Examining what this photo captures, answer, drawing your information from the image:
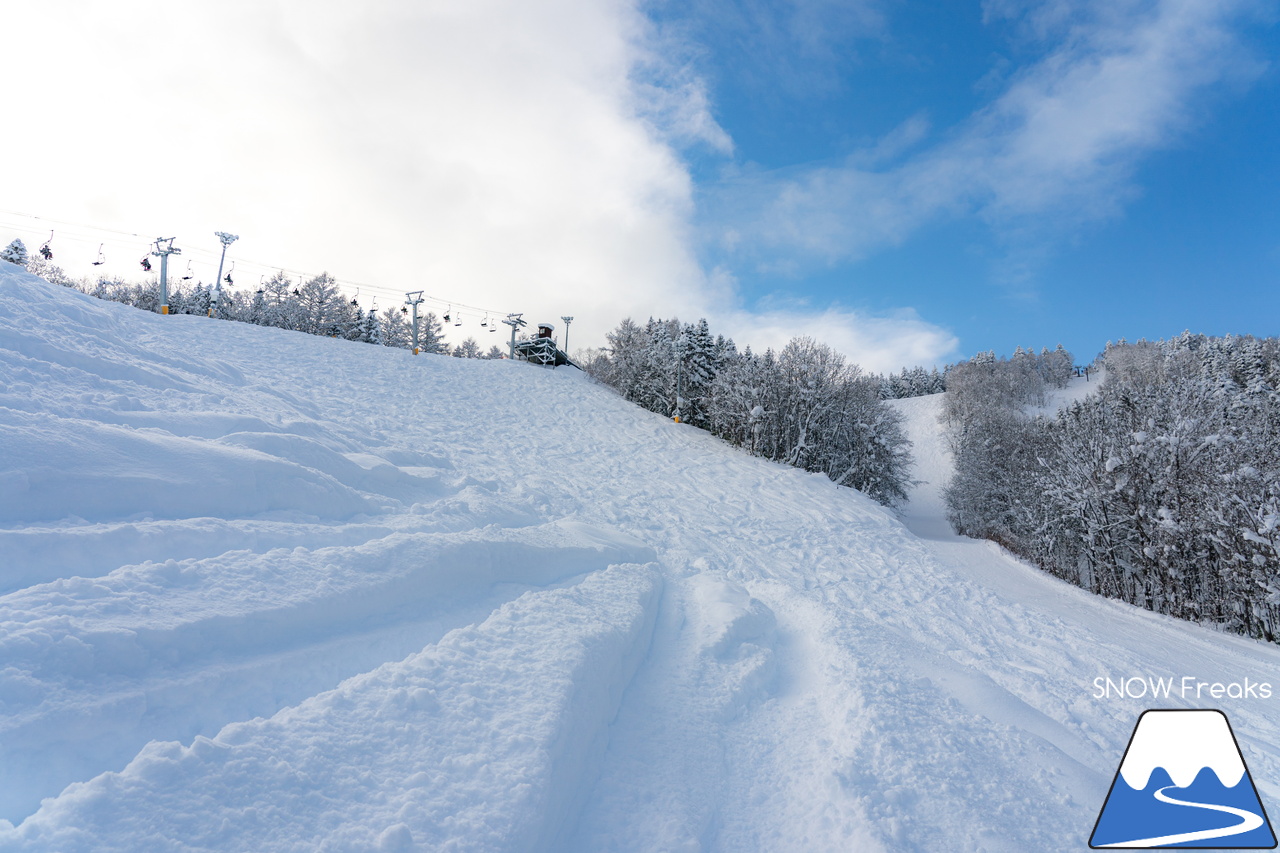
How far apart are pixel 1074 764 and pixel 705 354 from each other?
26818 mm

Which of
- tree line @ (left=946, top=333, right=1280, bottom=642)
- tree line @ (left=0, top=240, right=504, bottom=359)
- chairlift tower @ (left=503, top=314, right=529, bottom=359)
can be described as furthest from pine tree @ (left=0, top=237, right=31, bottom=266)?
tree line @ (left=946, top=333, right=1280, bottom=642)

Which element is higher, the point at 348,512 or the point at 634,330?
the point at 634,330

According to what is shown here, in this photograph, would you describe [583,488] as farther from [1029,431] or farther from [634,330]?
[1029,431]

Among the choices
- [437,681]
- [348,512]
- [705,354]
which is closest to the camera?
[437,681]

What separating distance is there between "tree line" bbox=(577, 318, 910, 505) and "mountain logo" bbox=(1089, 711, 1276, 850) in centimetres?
1786

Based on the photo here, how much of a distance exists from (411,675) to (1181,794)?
4943 millimetres

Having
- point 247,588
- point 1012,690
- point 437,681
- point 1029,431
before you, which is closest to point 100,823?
point 437,681

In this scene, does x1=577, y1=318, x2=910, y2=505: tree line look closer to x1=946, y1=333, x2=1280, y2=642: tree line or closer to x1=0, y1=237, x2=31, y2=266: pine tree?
x1=946, y1=333, x2=1280, y2=642: tree line

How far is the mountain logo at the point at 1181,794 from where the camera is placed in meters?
3.03

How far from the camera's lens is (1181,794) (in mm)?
3145

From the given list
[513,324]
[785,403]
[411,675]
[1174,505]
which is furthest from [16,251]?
[1174,505]

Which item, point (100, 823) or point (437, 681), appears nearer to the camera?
point (100, 823)

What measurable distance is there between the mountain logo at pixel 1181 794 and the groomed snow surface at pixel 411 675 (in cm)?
23

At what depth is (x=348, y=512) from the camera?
584 centimetres
